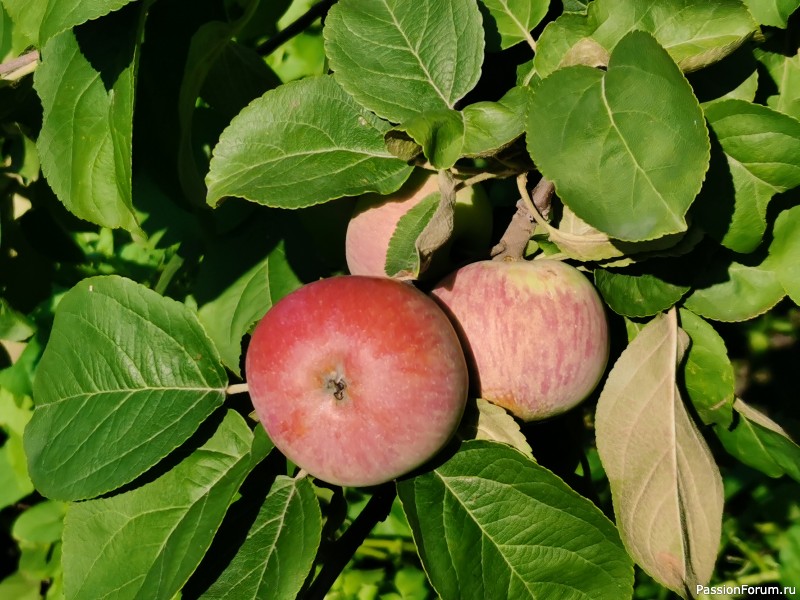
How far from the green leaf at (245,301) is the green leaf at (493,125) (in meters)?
0.42

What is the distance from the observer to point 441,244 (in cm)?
84

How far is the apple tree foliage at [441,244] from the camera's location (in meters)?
0.78

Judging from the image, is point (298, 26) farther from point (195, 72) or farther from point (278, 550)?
point (278, 550)

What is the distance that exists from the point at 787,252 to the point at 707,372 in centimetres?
16

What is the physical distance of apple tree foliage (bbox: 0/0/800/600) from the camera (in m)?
0.78

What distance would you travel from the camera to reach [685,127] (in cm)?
69

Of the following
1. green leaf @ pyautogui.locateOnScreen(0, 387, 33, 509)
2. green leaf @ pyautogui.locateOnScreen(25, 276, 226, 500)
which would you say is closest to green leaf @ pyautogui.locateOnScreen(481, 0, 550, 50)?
green leaf @ pyautogui.locateOnScreen(25, 276, 226, 500)

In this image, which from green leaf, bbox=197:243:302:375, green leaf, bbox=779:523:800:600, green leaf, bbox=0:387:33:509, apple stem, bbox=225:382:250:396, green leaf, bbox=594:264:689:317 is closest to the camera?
green leaf, bbox=594:264:689:317

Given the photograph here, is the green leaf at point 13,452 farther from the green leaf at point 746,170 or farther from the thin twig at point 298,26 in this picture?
the green leaf at point 746,170

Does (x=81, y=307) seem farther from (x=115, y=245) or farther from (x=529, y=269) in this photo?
(x=115, y=245)

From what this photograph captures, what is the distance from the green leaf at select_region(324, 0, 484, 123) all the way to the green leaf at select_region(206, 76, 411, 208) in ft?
0.14

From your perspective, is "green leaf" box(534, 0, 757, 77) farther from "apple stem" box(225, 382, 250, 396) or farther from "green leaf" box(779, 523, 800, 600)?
"green leaf" box(779, 523, 800, 600)

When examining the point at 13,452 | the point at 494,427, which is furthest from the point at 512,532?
the point at 13,452

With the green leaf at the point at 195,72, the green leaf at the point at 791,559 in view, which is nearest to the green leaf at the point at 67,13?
the green leaf at the point at 195,72
